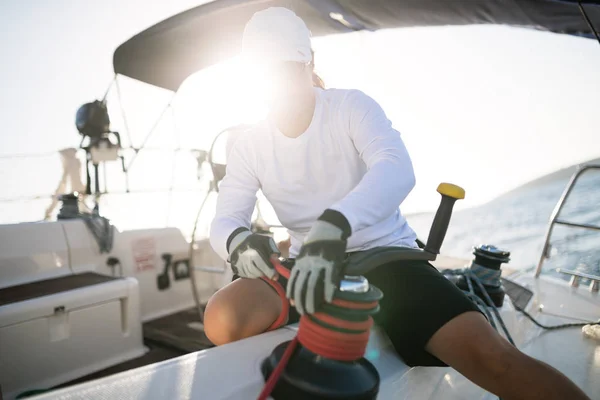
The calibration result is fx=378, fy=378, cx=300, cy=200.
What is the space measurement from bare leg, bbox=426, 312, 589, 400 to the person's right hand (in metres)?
0.44

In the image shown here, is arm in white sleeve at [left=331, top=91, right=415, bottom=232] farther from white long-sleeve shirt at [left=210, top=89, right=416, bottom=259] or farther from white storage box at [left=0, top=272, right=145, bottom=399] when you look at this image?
white storage box at [left=0, top=272, right=145, bottom=399]

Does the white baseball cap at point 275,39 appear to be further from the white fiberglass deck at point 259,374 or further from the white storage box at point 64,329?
the white storage box at point 64,329

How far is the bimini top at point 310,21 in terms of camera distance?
6.37ft

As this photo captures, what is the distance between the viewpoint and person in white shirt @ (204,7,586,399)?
84cm

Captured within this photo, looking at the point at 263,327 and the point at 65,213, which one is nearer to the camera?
the point at 263,327

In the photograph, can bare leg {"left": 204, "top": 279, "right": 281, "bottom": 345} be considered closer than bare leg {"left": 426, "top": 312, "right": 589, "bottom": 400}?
No

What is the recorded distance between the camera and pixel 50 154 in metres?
4.36

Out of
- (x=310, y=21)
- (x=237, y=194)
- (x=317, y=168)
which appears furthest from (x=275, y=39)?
(x=310, y=21)

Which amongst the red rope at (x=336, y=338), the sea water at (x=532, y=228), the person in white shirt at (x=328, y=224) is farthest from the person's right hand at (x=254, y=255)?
the sea water at (x=532, y=228)

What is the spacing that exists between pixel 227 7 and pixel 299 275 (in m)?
2.48

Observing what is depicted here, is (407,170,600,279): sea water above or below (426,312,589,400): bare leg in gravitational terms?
below

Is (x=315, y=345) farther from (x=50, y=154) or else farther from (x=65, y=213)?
(x=50, y=154)

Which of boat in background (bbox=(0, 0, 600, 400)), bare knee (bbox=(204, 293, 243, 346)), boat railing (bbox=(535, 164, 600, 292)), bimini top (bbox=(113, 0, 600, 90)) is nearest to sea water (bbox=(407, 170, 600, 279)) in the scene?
boat railing (bbox=(535, 164, 600, 292))

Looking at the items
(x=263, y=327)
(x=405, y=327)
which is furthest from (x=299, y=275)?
(x=263, y=327)
